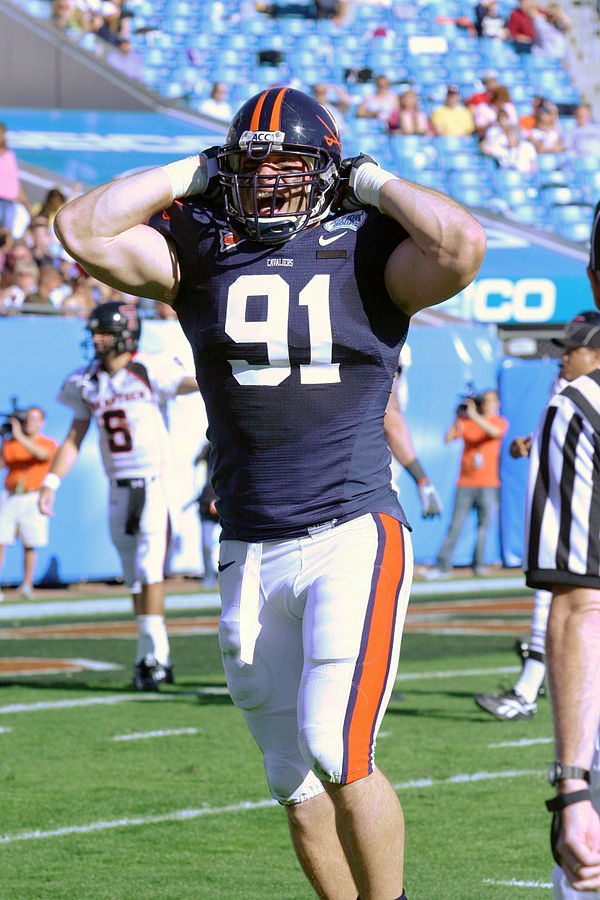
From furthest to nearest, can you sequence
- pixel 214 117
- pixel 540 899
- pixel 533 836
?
1. pixel 214 117
2. pixel 533 836
3. pixel 540 899

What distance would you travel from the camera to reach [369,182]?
3473mm

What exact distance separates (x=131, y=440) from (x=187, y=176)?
4622 millimetres

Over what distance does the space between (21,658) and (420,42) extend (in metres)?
16.7

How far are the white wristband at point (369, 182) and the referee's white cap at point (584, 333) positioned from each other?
10.5 ft

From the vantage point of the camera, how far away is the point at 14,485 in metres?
12.7

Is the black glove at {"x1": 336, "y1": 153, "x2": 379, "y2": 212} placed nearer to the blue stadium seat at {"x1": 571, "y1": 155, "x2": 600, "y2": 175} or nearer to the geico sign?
the geico sign

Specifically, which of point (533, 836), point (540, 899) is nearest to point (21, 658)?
point (533, 836)

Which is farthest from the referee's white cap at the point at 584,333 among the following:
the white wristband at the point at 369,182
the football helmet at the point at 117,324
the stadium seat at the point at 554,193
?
the stadium seat at the point at 554,193

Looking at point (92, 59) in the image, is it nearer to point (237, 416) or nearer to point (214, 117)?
point (214, 117)

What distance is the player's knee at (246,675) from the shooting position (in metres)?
3.52

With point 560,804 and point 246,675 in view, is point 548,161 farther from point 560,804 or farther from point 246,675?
point 560,804

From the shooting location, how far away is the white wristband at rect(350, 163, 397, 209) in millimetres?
3451

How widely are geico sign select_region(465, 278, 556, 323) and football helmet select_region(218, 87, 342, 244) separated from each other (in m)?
12.8

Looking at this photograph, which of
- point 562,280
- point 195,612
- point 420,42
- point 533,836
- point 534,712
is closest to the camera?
point 533,836
